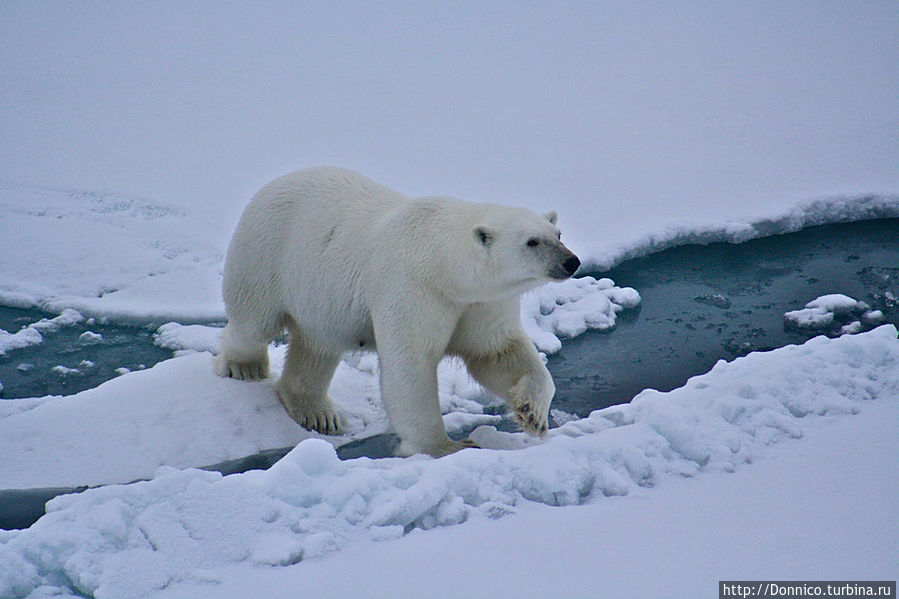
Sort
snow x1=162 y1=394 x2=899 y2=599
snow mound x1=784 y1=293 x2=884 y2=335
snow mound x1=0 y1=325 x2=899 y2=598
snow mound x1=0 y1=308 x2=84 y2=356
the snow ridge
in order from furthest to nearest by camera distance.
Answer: the snow ridge → snow mound x1=0 y1=308 x2=84 y2=356 → snow mound x1=784 y1=293 x2=884 y2=335 → snow mound x1=0 y1=325 x2=899 y2=598 → snow x1=162 y1=394 x2=899 y2=599

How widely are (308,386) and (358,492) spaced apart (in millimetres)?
2291

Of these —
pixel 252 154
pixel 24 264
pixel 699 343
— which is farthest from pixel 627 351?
pixel 252 154

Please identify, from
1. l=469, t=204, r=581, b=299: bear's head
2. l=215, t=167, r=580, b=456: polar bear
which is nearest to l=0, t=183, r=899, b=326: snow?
l=215, t=167, r=580, b=456: polar bear

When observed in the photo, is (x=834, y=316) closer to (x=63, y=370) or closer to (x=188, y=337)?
(x=188, y=337)

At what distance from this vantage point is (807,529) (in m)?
2.34

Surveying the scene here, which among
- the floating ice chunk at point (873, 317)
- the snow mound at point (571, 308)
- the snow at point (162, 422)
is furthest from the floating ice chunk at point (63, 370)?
the floating ice chunk at point (873, 317)

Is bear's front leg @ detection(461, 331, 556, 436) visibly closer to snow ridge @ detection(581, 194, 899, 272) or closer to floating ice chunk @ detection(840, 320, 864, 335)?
floating ice chunk @ detection(840, 320, 864, 335)

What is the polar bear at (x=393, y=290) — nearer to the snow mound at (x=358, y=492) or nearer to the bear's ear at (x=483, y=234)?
the bear's ear at (x=483, y=234)

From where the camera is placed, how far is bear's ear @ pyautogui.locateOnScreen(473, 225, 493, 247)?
12.6 ft

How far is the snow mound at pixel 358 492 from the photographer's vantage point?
221 centimetres

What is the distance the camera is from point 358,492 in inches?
103

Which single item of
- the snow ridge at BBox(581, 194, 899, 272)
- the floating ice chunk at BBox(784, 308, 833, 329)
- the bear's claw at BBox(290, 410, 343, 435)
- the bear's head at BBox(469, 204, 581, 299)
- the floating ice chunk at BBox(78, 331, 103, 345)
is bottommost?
the bear's claw at BBox(290, 410, 343, 435)

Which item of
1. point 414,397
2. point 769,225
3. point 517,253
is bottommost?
point 414,397

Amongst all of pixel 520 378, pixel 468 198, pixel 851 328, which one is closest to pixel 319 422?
pixel 520 378
